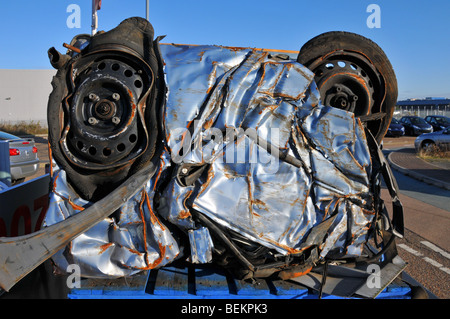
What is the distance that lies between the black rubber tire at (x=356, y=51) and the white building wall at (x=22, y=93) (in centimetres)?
2956

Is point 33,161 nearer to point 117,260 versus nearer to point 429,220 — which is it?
point 117,260

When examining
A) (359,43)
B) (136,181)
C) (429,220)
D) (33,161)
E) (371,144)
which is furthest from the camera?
Result: (33,161)

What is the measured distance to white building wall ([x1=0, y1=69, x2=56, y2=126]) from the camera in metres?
28.4

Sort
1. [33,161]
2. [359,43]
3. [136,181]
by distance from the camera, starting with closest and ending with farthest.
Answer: [136,181] < [359,43] < [33,161]

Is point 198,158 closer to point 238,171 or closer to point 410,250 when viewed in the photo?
point 238,171

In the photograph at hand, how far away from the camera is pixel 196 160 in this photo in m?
2.25

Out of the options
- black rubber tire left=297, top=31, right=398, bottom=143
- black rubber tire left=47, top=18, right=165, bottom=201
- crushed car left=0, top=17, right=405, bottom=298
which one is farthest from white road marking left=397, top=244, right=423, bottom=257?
black rubber tire left=47, top=18, right=165, bottom=201

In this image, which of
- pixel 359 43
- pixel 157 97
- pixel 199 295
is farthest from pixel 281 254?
pixel 359 43

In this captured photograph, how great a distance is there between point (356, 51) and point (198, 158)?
150cm

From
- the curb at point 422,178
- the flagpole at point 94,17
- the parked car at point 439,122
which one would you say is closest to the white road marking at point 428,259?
Result: the curb at point 422,178

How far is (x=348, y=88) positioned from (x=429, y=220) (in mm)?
4407

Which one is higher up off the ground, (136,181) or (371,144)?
(371,144)

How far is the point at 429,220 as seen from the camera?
19.8 ft

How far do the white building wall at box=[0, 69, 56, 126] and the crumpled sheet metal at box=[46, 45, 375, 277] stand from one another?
2951cm
